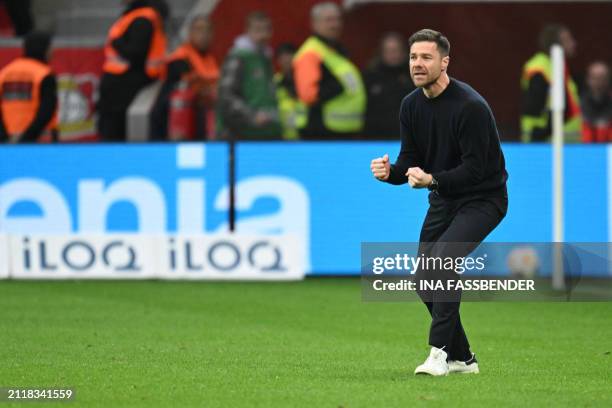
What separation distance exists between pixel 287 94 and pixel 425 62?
8792mm

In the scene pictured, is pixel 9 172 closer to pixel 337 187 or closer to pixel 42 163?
pixel 42 163

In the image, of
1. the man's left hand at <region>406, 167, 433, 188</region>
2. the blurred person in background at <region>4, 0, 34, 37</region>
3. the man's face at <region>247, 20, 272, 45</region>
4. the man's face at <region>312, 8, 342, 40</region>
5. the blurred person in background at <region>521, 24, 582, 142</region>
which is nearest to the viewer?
the man's left hand at <region>406, 167, 433, 188</region>

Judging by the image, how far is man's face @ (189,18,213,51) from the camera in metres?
18.1

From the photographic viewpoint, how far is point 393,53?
691 inches

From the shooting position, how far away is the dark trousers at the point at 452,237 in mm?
9062

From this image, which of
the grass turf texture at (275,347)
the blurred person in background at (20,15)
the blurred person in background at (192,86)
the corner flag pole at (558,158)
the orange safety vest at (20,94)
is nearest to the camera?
the grass turf texture at (275,347)

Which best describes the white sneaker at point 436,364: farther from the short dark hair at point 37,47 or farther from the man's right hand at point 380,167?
the short dark hair at point 37,47

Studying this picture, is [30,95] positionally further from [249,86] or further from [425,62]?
[425,62]

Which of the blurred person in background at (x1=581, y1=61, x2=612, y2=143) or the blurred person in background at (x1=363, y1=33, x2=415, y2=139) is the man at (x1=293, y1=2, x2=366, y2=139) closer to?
the blurred person in background at (x1=363, y1=33, x2=415, y2=139)

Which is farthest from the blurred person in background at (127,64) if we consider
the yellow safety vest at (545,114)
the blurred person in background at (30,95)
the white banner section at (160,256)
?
the yellow safety vest at (545,114)

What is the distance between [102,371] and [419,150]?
7.82 ft

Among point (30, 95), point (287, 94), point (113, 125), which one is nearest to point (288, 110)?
→ point (287, 94)

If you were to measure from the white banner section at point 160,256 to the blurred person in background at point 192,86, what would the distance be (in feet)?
6.38

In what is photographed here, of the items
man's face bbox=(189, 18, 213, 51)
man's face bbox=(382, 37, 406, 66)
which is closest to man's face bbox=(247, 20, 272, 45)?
man's face bbox=(189, 18, 213, 51)
